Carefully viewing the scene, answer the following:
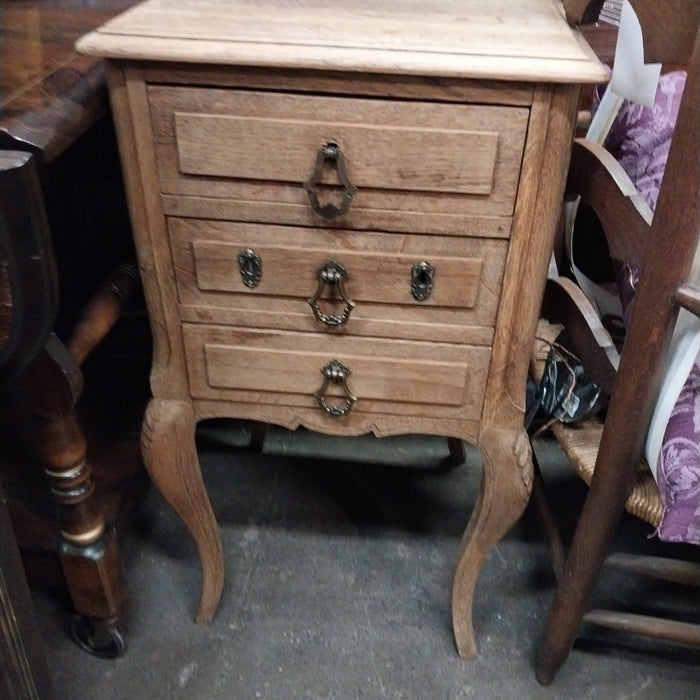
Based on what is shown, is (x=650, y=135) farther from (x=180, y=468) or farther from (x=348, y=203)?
(x=180, y=468)

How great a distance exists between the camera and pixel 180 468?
1001mm

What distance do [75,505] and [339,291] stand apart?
1.48ft

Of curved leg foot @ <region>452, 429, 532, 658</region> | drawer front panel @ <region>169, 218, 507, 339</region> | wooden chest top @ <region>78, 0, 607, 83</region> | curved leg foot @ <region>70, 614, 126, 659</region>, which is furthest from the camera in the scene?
curved leg foot @ <region>70, 614, 126, 659</region>

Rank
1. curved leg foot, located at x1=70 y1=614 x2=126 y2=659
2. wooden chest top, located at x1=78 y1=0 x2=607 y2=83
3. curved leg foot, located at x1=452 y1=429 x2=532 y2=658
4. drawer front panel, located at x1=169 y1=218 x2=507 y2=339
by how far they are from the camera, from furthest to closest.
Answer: curved leg foot, located at x1=70 y1=614 x2=126 y2=659 → curved leg foot, located at x1=452 y1=429 x2=532 y2=658 → drawer front panel, located at x1=169 y1=218 x2=507 y2=339 → wooden chest top, located at x1=78 y1=0 x2=607 y2=83

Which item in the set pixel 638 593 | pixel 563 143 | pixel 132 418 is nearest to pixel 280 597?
pixel 132 418

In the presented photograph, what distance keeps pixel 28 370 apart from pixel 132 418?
0.45 meters

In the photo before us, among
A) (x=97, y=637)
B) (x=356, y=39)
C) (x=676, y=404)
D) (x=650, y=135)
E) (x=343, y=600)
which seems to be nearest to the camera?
(x=356, y=39)

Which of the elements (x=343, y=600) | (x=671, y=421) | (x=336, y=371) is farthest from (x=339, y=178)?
(x=343, y=600)

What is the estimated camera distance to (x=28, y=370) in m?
0.84

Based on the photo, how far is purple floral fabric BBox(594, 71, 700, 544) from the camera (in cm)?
82

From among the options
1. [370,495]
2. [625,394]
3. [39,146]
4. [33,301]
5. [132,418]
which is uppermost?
[39,146]

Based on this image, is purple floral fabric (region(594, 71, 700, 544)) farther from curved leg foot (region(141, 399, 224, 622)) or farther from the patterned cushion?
curved leg foot (region(141, 399, 224, 622))

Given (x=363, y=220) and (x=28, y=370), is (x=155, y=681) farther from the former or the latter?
(x=363, y=220)

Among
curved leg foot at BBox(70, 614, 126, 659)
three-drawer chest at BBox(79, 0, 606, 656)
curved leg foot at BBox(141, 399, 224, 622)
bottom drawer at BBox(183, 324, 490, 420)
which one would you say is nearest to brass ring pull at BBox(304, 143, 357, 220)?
three-drawer chest at BBox(79, 0, 606, 656)
